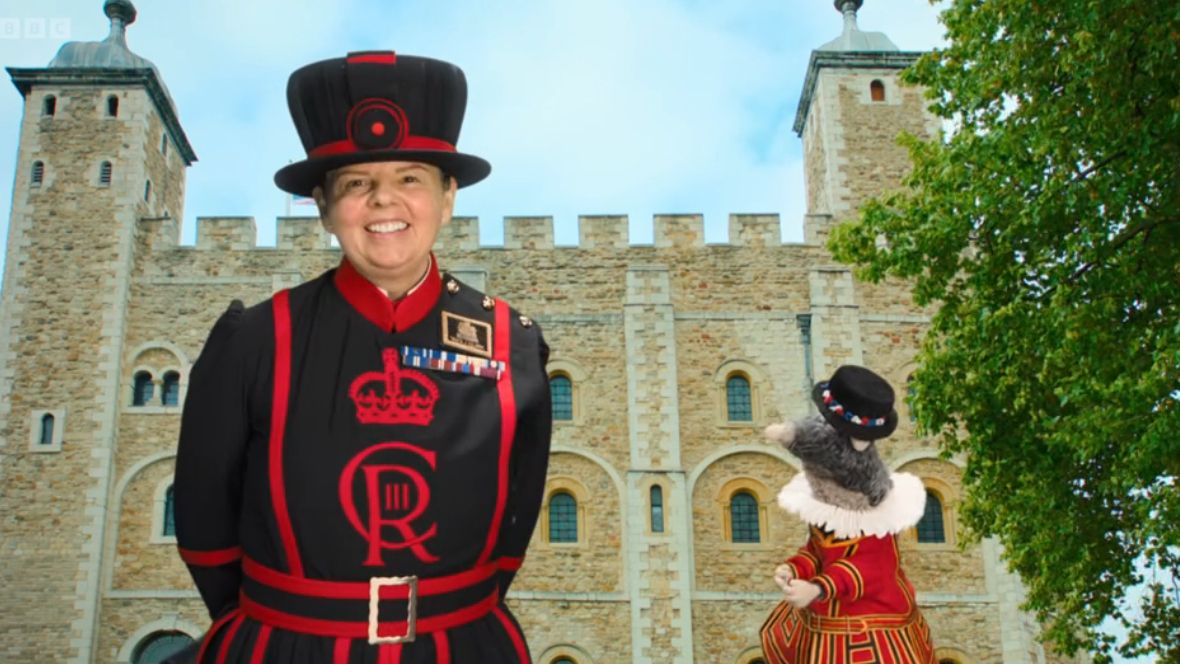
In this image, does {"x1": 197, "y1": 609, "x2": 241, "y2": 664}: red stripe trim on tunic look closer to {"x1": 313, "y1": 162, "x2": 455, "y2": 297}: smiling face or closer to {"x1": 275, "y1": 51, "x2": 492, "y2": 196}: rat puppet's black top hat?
{"x1": 313, "y1": 162, "x2": 455, "y2": 297}: smiling face

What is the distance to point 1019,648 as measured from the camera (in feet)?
64.1

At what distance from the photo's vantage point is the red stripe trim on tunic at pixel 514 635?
3543 mm

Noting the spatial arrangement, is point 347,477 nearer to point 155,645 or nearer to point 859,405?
point 859,405

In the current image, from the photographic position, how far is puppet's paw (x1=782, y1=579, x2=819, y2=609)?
16.4 feet

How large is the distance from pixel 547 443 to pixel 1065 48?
8.31 meters

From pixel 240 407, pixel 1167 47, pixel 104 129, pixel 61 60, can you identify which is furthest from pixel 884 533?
pixel 61 60

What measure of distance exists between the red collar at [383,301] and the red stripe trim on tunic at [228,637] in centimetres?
94

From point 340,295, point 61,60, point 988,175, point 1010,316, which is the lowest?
point 340,295

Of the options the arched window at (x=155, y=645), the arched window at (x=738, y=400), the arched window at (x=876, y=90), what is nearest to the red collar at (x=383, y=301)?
the arched window at (x=738, y=400)

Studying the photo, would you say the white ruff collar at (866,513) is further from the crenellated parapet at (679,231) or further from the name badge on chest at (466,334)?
the crenellated parapet at (679,231)

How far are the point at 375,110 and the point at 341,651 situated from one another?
5.09ft

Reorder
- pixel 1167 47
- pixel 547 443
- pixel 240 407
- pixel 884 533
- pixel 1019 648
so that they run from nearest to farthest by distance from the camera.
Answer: pixel 240 407
pixel 547 443
pixel 884 533
pixel 1167 47
pixel 1019 648

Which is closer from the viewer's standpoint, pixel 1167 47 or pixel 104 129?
pixel 1167 47

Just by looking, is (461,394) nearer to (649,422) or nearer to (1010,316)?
(1010,316)
